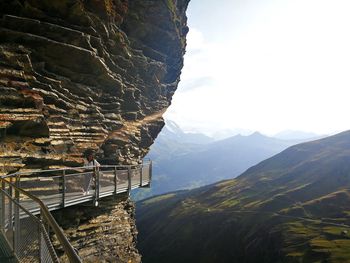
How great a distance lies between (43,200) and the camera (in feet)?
54.7

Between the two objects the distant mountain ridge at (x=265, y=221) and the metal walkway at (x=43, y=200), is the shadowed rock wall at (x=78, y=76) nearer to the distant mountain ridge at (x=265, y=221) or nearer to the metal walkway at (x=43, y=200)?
the metal walkway at (x=43, y=200)

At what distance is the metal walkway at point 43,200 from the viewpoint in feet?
23.4

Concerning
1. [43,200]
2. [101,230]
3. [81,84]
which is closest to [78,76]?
[81,84]

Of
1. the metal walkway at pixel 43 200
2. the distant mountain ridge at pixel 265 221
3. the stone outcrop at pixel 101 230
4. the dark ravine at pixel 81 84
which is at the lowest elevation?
the distant mountain ridge at pixel 265 221

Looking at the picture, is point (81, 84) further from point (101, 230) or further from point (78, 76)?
point (101, 230)

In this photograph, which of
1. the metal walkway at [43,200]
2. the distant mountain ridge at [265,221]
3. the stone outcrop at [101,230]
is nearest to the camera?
the metal walkway at [43,200]

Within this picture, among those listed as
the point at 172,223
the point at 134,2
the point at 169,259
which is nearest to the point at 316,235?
the point at 169,259

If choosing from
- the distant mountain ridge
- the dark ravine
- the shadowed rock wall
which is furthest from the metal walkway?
the distant mountain ridge

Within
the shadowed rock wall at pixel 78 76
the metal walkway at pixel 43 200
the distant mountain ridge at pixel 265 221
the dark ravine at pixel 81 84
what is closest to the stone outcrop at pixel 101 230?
the dark ravine at pixel 81 84

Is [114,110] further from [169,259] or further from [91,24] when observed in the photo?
[169,259]

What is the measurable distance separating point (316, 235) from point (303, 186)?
5598cm

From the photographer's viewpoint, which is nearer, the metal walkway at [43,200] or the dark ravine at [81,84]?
the metal walkway at [43,200]

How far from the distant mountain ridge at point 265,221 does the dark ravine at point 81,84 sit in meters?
65.4

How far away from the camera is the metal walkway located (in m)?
7.13
